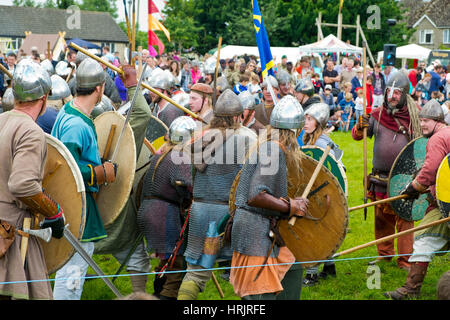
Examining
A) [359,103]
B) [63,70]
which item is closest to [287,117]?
[63,70]

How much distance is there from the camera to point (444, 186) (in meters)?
4.54

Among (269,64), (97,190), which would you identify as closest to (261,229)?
(97,190)

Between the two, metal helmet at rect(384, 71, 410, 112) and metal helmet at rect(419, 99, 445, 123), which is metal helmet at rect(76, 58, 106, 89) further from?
metal helmet at rect(384, 71, 410, 112)

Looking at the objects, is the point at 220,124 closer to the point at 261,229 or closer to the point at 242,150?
the point at 242,150

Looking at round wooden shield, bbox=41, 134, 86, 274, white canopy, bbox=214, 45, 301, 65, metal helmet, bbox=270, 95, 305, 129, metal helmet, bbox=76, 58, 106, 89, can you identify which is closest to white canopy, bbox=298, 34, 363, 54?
white canopy, bbox=214, 45, 301, 65

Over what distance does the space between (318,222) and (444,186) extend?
1.14m

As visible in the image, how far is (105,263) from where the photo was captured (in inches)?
251

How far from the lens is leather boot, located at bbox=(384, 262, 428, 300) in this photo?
5.16 m

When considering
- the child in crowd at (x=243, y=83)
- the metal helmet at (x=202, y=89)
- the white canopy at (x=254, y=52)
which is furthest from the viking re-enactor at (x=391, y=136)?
the white canopy at (x=254, y=52)

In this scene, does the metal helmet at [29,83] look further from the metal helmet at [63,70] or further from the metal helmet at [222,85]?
the metal helmet at [63,70]

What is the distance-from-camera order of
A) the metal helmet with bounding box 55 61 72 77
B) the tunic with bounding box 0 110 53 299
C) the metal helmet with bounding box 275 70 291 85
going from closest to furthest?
the tunic with bounding box 0 110 53 299 → the metal helmet with bounding box 275 70 291 85 → the metal helmet with bounding box 55 61 72 77

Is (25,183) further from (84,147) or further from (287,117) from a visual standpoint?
(287,117)

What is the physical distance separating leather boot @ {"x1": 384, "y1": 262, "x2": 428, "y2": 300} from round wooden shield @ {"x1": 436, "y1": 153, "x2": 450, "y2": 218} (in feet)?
2.43

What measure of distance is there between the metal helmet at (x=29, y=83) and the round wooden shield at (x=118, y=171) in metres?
1.04
